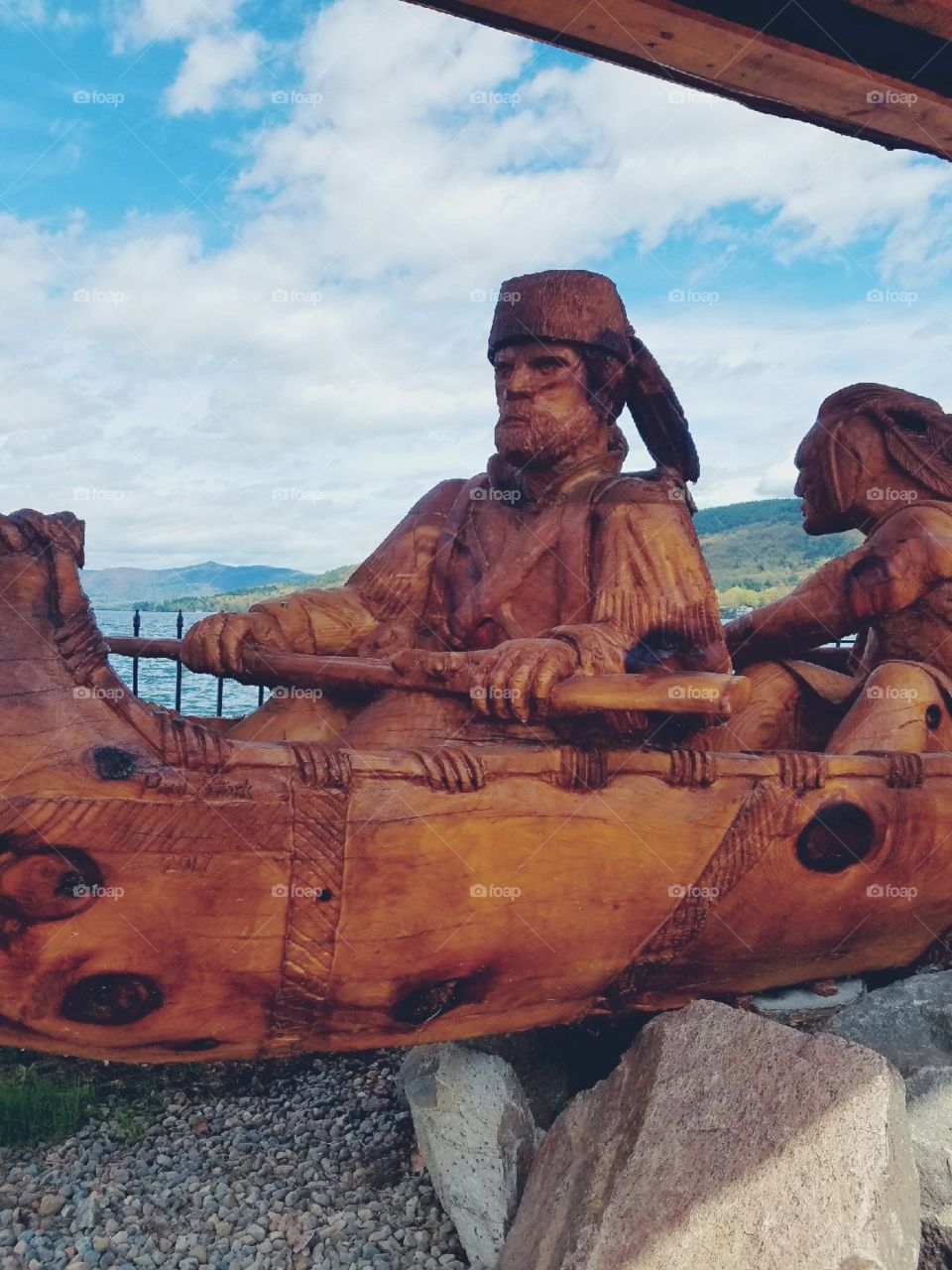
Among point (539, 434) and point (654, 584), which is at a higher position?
point (539, 434)

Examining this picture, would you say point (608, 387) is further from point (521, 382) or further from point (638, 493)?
point (638, 493)

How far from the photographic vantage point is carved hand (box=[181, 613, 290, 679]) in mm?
3758

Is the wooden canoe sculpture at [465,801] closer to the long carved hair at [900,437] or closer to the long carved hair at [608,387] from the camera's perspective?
the long carved hair at [608,387]

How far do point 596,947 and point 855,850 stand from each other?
94cm

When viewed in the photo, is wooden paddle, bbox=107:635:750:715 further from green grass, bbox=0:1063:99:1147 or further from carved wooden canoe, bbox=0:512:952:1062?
green grass, bbox=0:1063:99:1147

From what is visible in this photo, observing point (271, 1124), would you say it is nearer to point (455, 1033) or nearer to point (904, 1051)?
point (455, 1033)

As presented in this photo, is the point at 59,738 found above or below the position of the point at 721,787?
above

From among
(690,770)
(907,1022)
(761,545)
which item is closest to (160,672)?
(690,770)

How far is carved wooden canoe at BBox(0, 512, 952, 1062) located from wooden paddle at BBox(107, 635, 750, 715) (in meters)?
0.26

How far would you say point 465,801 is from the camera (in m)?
3.04

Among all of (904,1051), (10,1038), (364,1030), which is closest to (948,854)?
(904,1051)

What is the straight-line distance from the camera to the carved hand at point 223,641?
12.3 ft

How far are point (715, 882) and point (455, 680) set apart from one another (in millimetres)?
995

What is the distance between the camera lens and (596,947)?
10.8 ft
